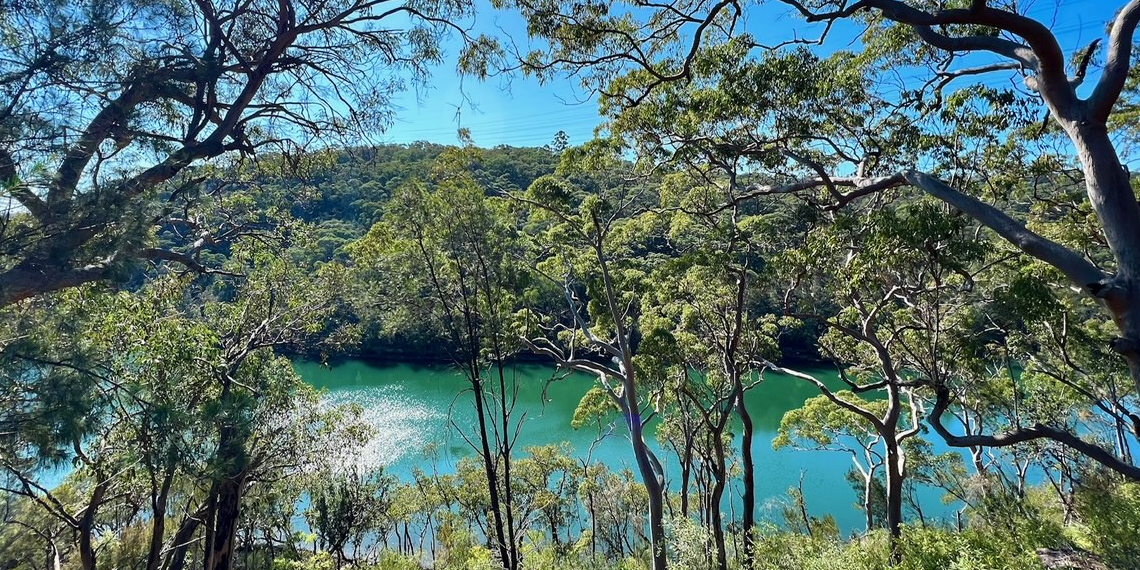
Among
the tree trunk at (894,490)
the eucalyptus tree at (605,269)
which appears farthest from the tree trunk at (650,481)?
the tree trunk at (894,490)

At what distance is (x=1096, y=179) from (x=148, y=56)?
4644mm

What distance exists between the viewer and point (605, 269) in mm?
5453

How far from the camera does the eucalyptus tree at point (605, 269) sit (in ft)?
17.7

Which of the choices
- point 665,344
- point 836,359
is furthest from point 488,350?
point 836,359

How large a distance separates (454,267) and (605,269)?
5.30ft

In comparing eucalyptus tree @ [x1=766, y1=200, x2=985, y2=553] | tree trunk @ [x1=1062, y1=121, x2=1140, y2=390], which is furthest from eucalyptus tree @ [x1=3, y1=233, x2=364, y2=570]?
tree trunk @ [x1=1062, y1=121, x2=1140, y2=390]

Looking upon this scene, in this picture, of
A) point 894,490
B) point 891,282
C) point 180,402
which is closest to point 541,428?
point 894,490

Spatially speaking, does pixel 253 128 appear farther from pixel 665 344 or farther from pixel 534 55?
pixel 665 344

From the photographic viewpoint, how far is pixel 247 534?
8.62m

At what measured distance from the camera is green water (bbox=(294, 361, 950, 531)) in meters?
11.6

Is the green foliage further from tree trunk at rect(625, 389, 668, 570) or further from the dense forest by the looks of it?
tree trunk at rect(625, 389, 668, 570)

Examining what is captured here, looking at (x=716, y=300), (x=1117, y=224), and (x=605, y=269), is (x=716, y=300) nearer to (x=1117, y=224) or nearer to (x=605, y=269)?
(x=605, y=269)

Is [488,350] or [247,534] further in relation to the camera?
[247,534]

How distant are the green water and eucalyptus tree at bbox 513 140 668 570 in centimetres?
160
